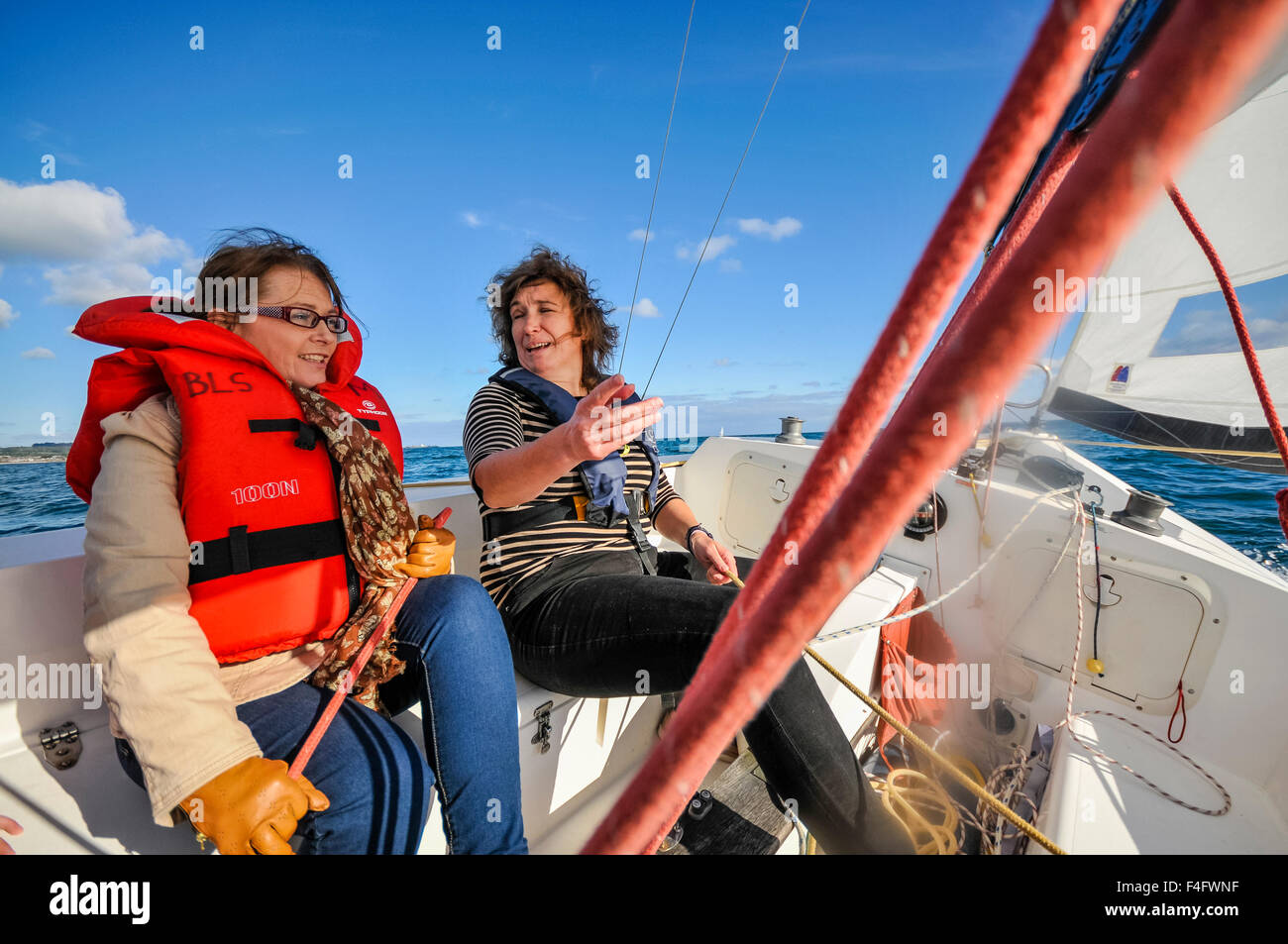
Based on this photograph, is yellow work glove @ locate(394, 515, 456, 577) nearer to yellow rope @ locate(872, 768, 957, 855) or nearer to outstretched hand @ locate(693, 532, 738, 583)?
outstretched hand @ locate(693, 532, 738, 583)

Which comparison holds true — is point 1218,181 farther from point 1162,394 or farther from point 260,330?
point 260,330

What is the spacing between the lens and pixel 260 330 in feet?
3.82

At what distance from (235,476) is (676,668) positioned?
928 mm

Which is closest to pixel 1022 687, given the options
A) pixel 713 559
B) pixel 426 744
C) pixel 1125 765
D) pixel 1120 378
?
pixel 1125 765

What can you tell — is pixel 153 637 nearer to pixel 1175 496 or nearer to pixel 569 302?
pixel 569 302

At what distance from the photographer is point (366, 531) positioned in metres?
1.05

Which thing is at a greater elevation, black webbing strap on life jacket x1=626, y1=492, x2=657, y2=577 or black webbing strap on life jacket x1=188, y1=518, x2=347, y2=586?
black webbing strap on life jacket x1=188, y1=518, x2=347, y2=586

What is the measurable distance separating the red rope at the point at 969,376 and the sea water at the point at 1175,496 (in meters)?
2.55

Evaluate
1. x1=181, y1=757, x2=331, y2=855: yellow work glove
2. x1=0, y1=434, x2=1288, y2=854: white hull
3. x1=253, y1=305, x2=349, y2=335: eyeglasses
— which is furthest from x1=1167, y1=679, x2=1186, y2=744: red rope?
x1=253, y1=305, x2=349, y2=335: eyeglasses

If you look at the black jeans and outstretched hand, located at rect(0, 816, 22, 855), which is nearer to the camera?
outstretched hand, located at rect(0, 816, 22, 855)

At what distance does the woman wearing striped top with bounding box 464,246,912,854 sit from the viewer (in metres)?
1.01

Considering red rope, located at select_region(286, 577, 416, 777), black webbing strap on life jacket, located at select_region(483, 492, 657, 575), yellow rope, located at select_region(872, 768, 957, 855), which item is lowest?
yellow rope, located at select_region(872, 768, 957, 855)
